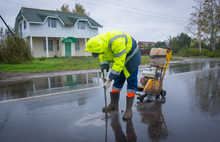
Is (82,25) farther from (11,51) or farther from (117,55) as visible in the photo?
(117,55)

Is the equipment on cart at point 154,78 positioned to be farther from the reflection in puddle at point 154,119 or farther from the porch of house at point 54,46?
the porch of house at point 54,46

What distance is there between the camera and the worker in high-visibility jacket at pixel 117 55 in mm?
3365

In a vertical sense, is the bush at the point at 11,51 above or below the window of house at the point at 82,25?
below

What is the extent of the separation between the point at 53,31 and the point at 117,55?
980 inches

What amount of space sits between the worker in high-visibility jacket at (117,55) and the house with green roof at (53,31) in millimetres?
22812

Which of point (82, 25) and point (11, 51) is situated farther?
point (82, 25)

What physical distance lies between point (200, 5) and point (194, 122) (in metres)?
34.4

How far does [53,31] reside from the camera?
86.3ft

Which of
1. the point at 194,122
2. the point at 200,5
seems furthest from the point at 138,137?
the point at 200,5

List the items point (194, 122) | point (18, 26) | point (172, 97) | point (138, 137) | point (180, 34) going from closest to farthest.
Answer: point (138, 137), point (194, 122), point (172, 97), point (18, 26), point (180, 34)

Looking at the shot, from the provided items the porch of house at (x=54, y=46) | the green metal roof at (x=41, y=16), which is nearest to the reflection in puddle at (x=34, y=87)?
the green metal roof at (x=41, y=16)

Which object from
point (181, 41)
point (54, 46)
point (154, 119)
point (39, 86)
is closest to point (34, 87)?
point (39, 86)

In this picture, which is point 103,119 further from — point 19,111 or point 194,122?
point 19,111

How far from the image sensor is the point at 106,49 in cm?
350
